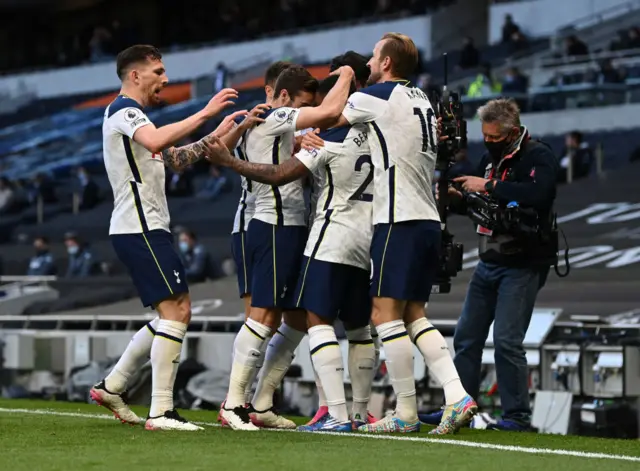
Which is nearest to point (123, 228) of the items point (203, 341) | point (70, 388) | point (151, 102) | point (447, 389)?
point (151, 102)

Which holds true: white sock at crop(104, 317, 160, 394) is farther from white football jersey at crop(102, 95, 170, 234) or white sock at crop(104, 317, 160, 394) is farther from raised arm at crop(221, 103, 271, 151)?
raised arm at crop(221, 103, 271, 151)

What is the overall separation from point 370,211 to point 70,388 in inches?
209

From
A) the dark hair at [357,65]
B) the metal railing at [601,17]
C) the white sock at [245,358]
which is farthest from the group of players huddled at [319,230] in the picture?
the metal railing at [601,17]

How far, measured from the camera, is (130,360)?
19.0 feet

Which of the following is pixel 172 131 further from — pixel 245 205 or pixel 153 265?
pixel 245 205

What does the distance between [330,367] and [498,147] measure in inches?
68.7

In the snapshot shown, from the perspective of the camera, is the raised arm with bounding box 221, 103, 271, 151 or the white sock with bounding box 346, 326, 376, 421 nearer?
the raised arm with bounding box 221, 103, 271, 151

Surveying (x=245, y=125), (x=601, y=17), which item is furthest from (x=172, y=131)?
(x=601, y=17)

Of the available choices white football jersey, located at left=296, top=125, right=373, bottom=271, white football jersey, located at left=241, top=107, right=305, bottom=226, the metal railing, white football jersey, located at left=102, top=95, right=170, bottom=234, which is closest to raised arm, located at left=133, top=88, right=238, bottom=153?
white football jersey, located at left=102, top=95, right=170, bottom=234

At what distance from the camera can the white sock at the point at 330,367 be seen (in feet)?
18.1

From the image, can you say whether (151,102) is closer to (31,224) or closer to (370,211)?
(370,211)

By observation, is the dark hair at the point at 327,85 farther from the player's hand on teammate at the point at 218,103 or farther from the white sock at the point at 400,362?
the white sock at the point at 400,362

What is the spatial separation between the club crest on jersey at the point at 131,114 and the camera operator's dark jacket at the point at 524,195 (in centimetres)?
196

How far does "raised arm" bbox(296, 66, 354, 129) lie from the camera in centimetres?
549
